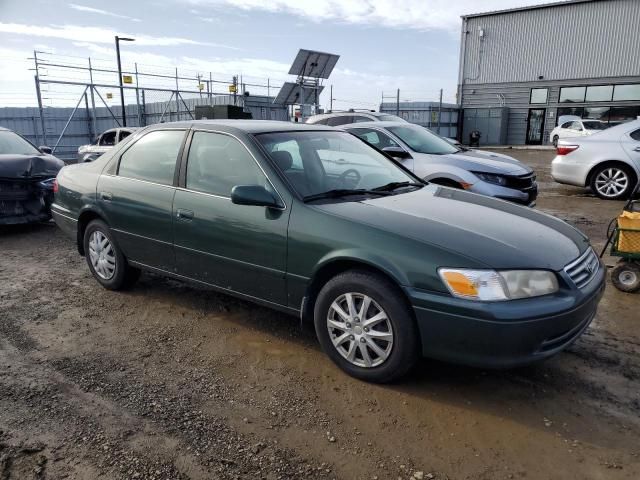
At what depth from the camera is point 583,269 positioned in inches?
124

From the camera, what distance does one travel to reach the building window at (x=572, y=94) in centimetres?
2881

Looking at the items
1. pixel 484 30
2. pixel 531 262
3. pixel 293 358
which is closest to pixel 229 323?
pixel 293 358

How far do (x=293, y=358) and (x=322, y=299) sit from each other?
570mm

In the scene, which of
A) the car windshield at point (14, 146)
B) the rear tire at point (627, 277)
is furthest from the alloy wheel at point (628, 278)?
the car windshield at point (14, 146)

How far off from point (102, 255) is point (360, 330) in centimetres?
289

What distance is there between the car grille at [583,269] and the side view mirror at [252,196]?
187 centimetres

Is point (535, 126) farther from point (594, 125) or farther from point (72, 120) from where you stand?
point (72, 120)

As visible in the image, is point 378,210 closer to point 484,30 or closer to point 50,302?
point 50,302

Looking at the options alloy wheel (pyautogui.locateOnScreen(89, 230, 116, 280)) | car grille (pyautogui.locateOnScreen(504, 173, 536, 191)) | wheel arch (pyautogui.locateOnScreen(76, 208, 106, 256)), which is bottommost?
alloy wheel (pyautogui.locateOnScreen(89, 230, 116, 280))

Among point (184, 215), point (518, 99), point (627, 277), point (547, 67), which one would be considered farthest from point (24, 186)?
point (547, 67)

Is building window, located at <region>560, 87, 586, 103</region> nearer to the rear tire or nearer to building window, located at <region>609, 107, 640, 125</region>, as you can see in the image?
building window, located at <region>609, 107, 640, 125</region>

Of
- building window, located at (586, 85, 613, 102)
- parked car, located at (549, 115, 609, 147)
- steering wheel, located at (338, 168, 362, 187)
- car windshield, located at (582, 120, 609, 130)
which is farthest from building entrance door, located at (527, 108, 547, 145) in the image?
steering wheel, located at (338, 168, 362, 187)

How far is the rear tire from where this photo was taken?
468 cm

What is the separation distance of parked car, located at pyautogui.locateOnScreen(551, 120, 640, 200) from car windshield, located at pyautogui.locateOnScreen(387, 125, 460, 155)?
337cm
